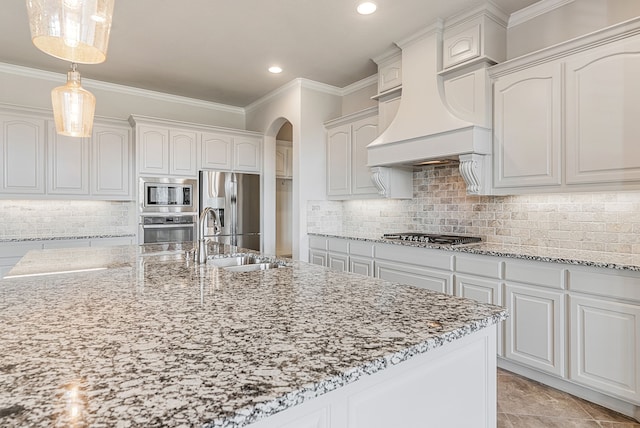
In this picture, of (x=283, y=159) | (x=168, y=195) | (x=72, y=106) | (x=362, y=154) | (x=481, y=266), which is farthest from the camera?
(x=283, y=159)

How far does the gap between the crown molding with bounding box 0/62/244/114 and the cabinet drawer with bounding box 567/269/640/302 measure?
476 centimetres

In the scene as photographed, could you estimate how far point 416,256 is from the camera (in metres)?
3.09

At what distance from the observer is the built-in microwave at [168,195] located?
421 cm

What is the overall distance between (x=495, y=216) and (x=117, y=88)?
14.9ft

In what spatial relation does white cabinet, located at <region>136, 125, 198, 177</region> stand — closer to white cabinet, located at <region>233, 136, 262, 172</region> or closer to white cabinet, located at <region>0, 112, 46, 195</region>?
white cabinet, located at <region>233, 136, 262, 172</region>

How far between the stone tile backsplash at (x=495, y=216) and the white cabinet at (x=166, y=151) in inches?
63.7

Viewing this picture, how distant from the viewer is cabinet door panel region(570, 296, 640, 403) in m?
Answer: 1.97

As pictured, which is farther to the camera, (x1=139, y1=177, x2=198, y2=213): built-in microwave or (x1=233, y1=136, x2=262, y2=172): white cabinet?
→ (x1=233, y1=136, x2=262, y2=172): white cabinet

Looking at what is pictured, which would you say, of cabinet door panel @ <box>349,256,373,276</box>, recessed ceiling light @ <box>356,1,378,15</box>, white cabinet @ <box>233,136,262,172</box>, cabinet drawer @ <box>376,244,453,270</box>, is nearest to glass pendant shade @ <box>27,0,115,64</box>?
recessed ceiling light @ <box>356,1,378,15</box>

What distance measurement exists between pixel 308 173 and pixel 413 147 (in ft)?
5.11

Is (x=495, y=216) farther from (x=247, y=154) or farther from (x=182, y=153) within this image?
(x=182, y=153)

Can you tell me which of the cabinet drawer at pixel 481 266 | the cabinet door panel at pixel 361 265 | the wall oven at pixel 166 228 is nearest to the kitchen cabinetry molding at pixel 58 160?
the wall oven at pixel 166 228

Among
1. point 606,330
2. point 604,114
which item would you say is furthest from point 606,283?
point 604,114

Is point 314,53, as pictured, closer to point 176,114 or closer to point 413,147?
point 413,147
